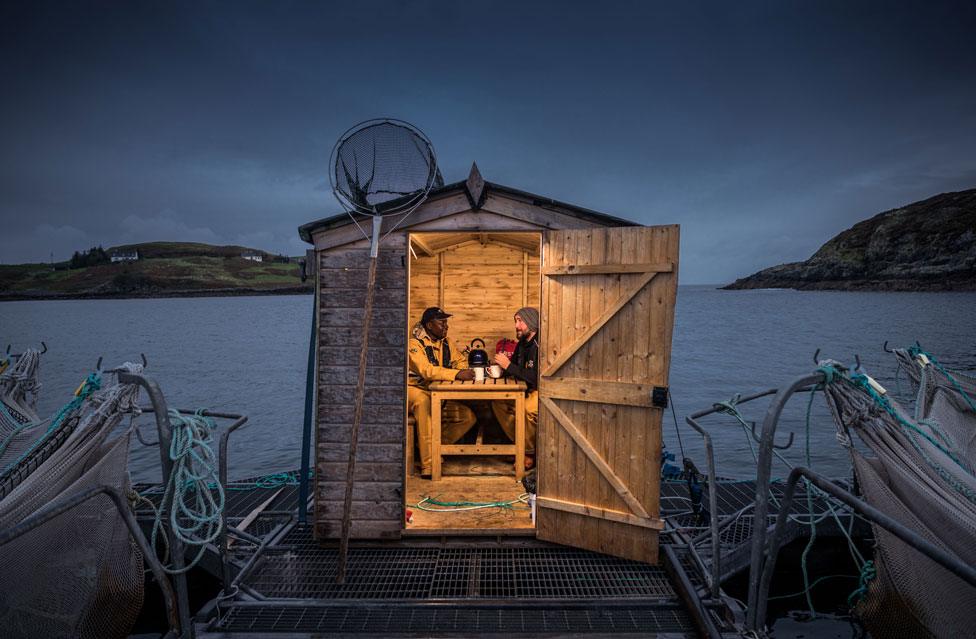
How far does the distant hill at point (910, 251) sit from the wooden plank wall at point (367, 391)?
80307 mm

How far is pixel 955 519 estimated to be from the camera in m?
2.45

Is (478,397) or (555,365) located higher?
(555,365)

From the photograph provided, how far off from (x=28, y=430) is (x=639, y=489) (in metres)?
4.65

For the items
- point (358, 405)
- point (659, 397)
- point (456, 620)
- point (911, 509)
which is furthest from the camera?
point (358, 405)

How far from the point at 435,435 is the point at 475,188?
322 cm

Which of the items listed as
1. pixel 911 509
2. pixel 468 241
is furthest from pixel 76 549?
pixel 468 241

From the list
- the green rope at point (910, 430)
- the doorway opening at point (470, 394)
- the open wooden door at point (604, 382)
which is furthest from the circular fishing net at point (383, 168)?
the green rope at point (910, 430)

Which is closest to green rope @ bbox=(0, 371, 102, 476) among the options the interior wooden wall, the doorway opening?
the doorway opening

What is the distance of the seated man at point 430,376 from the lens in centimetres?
612

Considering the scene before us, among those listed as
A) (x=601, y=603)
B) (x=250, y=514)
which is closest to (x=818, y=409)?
(x=601, y=603)

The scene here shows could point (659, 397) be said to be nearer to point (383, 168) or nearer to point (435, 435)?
point (435, 435)

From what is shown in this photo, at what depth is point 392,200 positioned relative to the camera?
4.59 meters

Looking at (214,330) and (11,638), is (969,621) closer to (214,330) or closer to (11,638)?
(11,638)

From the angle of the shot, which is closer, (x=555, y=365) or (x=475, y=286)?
(x=555, y=365)
